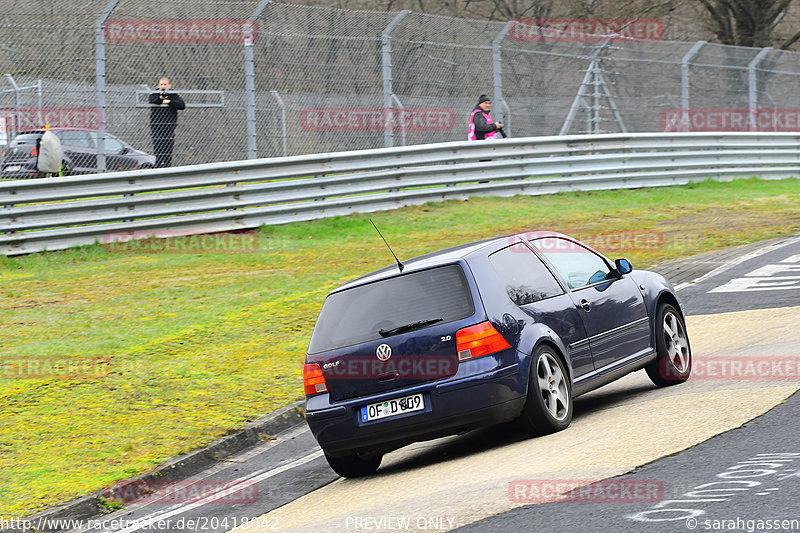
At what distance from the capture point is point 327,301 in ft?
25.9

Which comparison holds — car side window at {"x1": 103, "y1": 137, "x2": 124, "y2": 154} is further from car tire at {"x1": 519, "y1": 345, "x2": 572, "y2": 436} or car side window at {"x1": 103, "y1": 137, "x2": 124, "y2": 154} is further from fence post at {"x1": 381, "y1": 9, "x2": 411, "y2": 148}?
car tire at {"x1": 519, "y1": 345, "x2": 572, "y2": 436}

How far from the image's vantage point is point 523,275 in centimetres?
793

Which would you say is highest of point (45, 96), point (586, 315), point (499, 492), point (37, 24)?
point (37, 24)

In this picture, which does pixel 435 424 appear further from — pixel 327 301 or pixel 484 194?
pixel 484 194

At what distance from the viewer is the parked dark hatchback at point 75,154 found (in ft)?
52.7

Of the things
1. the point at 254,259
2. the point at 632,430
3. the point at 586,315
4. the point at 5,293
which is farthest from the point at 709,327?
the point at 5,293

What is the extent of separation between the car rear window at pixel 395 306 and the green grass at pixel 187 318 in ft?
5.04

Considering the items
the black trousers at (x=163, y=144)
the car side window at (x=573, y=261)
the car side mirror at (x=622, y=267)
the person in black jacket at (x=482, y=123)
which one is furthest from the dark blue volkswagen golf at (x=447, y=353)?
the person in black jacket at (x=482, y=123)

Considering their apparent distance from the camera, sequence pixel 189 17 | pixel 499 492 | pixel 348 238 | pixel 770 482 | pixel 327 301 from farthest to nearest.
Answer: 1. pixel 348 238
2. pixel 189 17
3. pixel 327 301
4. pixel 499 492
5. pixel 770 482

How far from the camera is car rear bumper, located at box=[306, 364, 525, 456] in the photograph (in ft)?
23.5

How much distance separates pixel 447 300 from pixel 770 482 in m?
2.53

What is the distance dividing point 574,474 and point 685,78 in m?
21.5

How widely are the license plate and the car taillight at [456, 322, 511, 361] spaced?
39cm

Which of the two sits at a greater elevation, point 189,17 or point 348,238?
point 189,17
